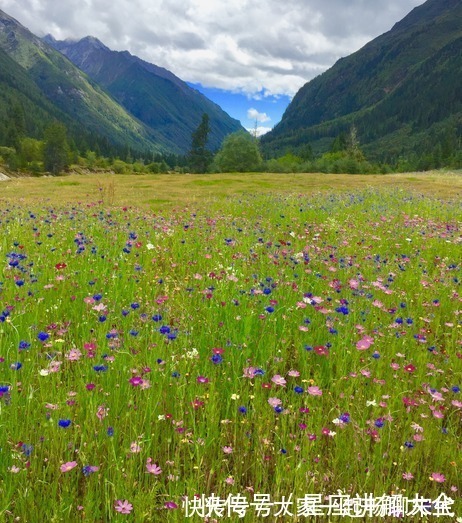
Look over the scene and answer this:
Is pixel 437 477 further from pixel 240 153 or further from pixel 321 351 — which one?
pixel 240 153

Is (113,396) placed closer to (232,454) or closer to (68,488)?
(68,488)

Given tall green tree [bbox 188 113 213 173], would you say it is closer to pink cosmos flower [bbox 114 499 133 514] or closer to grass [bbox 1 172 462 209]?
grass [bbox 1 172 462 209]

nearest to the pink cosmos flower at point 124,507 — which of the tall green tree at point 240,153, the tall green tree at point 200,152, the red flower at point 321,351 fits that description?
the red flower at point 321,351

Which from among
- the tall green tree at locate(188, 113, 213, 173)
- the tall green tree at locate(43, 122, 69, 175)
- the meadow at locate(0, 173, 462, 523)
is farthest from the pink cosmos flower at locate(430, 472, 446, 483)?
the tall green tree at locate(43, 122, 69, 175)

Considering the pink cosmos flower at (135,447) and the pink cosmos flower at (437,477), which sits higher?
the pink cosmos flower at (135,447)

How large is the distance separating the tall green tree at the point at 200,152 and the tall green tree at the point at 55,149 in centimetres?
3900

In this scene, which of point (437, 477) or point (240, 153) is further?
point (240, 153)

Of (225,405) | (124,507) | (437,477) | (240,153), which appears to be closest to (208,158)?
(240,153)

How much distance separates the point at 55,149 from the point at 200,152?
145 ft

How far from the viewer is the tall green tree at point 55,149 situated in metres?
111

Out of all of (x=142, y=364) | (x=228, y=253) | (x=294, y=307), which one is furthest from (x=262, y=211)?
(x=142, y=364)

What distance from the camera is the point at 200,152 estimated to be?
116 m

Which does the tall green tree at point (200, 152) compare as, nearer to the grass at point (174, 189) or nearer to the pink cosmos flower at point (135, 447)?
the grass at point (174, 189)

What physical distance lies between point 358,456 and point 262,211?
492 inches
